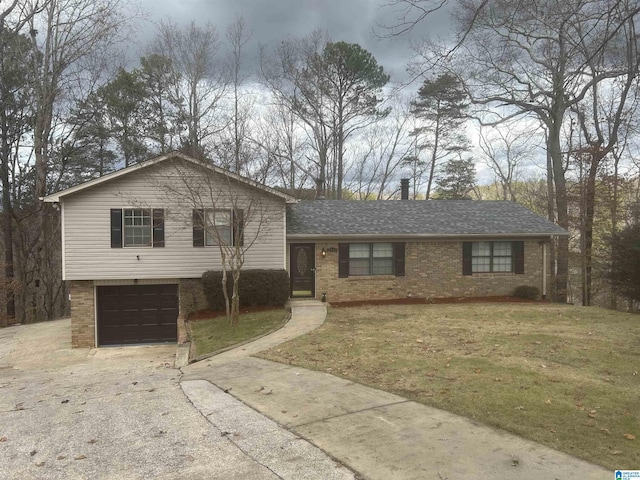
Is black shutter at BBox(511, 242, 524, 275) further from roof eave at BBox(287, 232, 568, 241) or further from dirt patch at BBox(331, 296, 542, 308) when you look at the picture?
dirt patch at BBox(331, 296, 542, 308)

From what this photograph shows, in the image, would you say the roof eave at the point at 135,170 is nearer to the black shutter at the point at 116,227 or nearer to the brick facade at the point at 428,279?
the black shutter at the point at 116,227

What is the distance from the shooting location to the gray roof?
52.2 ft

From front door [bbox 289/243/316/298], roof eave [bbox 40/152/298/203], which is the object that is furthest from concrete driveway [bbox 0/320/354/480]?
front door [bbox 289/243/316/298]

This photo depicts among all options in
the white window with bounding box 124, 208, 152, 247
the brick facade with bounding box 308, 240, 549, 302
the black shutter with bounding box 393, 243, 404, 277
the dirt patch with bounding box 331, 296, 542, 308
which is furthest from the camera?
the black shutter with bounding box 393, 243, 404, 277

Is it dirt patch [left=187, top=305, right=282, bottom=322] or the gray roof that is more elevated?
the gray roof

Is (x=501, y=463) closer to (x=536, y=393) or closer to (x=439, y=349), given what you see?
(x=536, y=393)

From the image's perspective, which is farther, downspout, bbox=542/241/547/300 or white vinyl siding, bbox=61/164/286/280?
downspout, bbox=542/241/547/300

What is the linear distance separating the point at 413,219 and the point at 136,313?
11.0 meters

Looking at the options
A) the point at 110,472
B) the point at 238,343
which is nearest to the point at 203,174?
the point at 238,343

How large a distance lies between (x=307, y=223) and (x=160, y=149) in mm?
14325

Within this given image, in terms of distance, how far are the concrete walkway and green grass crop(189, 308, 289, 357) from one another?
2.95 metres

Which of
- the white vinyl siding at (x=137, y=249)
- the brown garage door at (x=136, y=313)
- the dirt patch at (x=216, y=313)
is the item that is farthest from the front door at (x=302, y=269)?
the brown garage door at (x=136, y=313)

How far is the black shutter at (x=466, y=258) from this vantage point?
53.6 ft

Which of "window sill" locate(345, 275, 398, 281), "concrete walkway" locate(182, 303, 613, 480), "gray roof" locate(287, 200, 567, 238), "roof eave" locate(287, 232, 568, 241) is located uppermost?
"gray roof" locate(287, 200, 567, 238)
